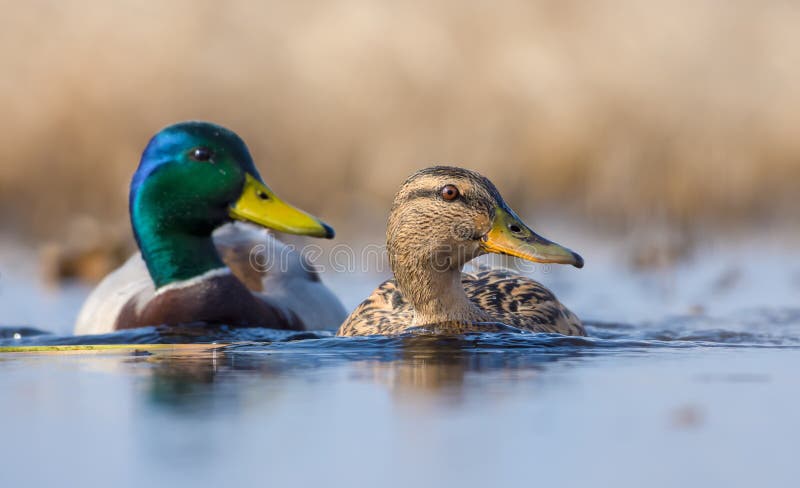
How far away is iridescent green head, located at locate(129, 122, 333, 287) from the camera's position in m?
7.42

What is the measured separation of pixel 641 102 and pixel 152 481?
11401 millimetres

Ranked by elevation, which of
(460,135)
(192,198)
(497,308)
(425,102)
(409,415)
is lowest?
(409,415)

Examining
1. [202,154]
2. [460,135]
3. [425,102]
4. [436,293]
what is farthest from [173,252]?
[425,102]

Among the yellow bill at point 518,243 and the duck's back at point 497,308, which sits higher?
the yellow bill at point 518,243

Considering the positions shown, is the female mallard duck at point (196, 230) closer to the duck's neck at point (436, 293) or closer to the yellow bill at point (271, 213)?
the yellow bill at point (271, 213)

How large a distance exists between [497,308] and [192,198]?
2.02m

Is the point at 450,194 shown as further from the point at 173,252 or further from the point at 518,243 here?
the point at 173,252

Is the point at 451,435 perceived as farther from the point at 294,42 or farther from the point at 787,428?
the point at 294,42

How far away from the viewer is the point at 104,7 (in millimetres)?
15242

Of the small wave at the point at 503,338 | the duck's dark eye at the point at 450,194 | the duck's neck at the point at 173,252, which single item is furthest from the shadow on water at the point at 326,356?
the duck's dark eye at the point at 450,194

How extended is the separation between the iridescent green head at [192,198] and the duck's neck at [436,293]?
124 cm

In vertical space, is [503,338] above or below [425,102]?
below

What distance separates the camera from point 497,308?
6355mm

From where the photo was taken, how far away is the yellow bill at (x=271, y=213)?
713 cm
